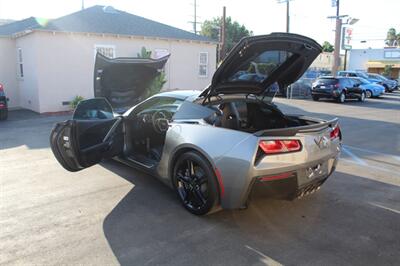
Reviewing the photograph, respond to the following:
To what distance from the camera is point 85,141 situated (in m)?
4.57

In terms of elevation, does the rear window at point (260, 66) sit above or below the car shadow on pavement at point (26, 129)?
above

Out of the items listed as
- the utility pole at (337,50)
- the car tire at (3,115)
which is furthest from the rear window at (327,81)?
the car tire at (3,115)

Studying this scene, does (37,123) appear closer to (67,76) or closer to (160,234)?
(67,76)

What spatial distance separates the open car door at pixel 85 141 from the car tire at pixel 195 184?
45.1 inches

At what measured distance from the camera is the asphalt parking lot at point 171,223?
10.5 feet

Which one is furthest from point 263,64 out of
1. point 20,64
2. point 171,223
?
point 20,64

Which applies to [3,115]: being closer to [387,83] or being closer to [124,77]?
[124,77]

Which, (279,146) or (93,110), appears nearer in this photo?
(279,146)

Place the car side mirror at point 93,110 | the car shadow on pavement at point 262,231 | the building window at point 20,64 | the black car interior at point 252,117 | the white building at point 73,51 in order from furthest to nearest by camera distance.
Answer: the building window at point 20,64
the white building at point 73,51
the car side mirror at point 93,110
the black car interior at point 252,117
the car shadow on pavement at point 262,231

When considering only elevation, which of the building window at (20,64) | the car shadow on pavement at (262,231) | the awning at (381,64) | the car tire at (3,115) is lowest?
the car shadow on pavement at (262,231)

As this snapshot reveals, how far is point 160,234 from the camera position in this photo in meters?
3.58

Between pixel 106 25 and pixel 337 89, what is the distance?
40.3 ft

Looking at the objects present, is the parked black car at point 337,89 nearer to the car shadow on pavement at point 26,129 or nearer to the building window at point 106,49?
the building window at point 106,49

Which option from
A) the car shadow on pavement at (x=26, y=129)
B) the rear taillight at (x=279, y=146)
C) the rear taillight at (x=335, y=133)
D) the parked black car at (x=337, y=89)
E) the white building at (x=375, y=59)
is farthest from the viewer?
the white building at (x=375, y=59)
